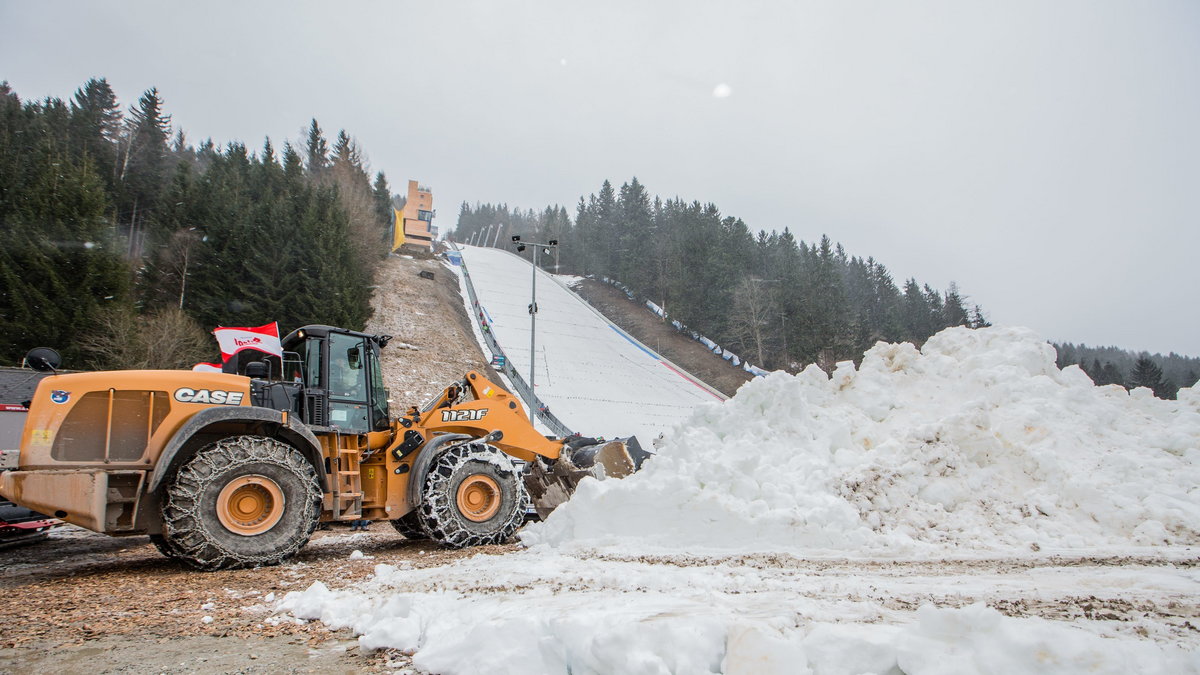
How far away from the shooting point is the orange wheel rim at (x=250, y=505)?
6698 millimetres

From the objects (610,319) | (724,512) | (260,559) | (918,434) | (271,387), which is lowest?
(260,559)

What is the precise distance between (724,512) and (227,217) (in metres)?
29.9

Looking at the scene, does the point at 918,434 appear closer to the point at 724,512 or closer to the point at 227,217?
the point at 724,512

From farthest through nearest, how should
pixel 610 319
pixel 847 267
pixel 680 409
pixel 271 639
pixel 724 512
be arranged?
1. pixel 847 267
2. pixel 610 319
3. pixel 680 409
4. pixel 724 512
5. pixel 271 639

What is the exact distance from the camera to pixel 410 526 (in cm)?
925

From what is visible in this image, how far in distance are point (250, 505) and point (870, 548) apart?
632cm

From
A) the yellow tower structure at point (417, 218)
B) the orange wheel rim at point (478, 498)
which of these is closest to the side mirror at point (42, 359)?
the orange wheel rim at point (478, 498)

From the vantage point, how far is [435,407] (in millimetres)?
9773

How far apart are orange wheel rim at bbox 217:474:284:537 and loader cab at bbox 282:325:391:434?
115 centimetres

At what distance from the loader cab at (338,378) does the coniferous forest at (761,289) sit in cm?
3622

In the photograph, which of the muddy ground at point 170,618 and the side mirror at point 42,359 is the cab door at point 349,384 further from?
the side mirror at point 42,359

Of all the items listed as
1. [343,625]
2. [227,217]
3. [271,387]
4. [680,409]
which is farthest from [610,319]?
[343,625]

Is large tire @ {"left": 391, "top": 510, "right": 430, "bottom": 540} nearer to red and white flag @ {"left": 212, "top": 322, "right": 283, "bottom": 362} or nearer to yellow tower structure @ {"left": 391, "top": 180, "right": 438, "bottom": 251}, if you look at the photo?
red and white flag @ {"left": 212, "top": 322, "right": 283, "bottom": 362}

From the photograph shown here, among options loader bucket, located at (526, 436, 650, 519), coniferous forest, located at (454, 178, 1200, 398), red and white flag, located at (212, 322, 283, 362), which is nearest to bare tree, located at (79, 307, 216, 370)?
red and white flag, located at (212, 322, 283, 362)
